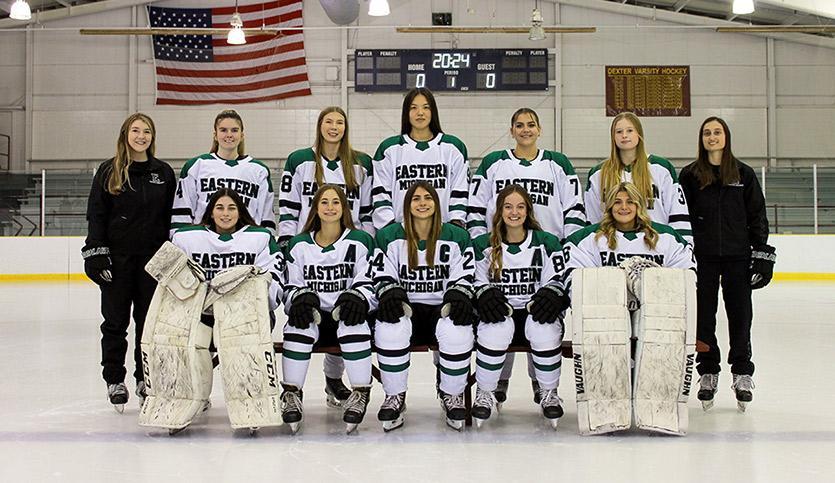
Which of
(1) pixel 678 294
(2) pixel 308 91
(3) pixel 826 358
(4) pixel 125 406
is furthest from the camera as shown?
(2) pixel 308 91

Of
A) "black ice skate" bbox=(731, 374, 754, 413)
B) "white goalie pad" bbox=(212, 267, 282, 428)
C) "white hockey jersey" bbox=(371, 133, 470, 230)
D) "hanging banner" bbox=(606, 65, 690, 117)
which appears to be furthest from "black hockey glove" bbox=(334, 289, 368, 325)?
"hanging banner" bbox=(606, 65, 690, 117)

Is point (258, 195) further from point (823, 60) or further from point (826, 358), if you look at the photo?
point (823, 60)

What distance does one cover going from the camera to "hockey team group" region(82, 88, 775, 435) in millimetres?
3150

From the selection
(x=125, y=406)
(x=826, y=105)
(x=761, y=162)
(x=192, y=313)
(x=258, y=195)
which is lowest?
(x=125, y=406)

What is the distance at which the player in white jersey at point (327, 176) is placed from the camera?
148 inches

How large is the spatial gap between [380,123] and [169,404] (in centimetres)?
1237

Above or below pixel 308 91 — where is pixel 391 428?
below

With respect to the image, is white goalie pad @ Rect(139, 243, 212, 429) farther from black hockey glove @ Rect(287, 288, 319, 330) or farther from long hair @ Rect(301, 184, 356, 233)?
long hair @ Rect(301, 184, 356, 233)

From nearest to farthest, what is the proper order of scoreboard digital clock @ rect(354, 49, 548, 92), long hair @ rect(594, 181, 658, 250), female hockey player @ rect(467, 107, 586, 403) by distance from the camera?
long hair @ rect(594, 181, 658, 250), female hockey player @ rect(467, 107, 586, 403), scoreboard digital clock @ rect(354, 49, 548, 92)

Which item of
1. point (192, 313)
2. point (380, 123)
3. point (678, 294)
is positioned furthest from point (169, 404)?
point (380, 123)

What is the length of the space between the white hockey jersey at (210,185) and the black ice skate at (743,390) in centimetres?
208

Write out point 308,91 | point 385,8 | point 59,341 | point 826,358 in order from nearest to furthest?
point 826,358
point 59,341
point 385,8
point 308,91

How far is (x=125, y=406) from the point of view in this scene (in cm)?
376

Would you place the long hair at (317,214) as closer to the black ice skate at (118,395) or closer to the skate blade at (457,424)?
the skate blade at (457,424)
